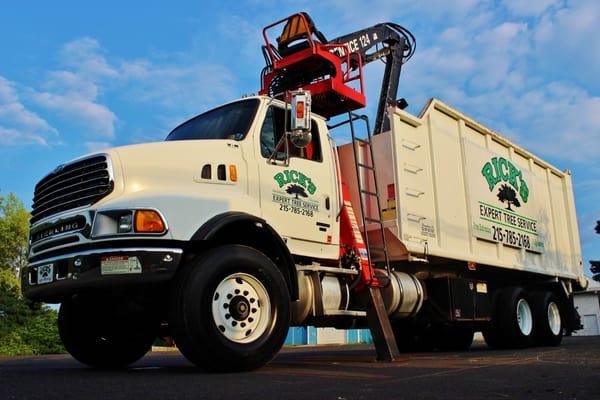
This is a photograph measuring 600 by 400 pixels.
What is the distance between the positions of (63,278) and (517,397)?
3814 millimetres

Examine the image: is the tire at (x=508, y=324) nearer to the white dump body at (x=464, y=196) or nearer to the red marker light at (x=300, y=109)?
the white dump body at (x=464, y=196)

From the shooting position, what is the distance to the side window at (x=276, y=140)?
22.0 feet

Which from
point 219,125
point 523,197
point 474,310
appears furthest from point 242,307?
point 523,197

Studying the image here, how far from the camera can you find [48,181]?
20.6 feet

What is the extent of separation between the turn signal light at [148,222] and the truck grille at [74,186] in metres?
0.44

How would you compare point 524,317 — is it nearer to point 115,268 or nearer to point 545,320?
point 545,320

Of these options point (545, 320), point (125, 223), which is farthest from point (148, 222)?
point (545, 320)

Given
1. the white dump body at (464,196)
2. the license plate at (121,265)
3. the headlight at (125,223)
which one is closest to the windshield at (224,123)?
the headlight at (125,223)

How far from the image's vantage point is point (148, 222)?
214 inches

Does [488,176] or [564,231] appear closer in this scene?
[488,176]

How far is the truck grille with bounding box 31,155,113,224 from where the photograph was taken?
567 centimetres

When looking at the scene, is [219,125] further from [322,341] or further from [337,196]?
[322,341]

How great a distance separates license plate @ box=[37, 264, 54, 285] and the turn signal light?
0.96m

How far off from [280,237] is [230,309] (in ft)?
3.33
